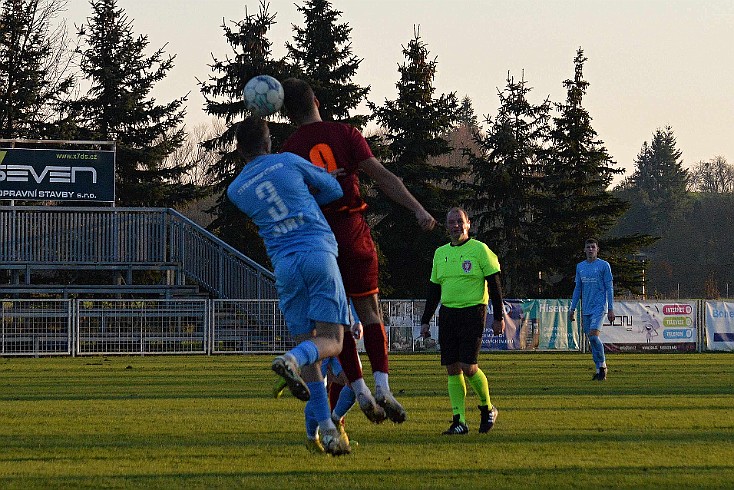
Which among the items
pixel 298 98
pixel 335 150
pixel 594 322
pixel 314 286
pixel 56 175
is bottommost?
pixel 594 322

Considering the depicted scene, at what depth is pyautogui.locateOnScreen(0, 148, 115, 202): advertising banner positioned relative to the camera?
34.0 m

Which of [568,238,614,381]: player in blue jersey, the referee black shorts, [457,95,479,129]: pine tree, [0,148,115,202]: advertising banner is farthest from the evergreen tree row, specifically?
[457,95,479,129]: pine tree

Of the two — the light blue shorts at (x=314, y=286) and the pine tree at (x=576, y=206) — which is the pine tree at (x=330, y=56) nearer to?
the pine tree at (x=576, y=206)

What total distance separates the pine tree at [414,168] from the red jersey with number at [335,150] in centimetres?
3624

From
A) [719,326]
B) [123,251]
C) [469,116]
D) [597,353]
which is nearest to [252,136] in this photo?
[597,353]

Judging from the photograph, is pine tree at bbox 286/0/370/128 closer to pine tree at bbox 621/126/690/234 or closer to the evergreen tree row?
the evergreen tree row

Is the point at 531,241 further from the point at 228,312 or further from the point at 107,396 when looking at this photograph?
the point at 107,396

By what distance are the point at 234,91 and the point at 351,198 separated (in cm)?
3626

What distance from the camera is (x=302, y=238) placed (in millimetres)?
8203

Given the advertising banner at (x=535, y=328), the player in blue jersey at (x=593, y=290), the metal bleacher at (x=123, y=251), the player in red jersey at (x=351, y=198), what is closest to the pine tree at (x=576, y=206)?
the advertising banner at (x=535, y=328)

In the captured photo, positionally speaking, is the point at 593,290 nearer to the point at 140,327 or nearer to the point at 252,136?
the point at 140,327

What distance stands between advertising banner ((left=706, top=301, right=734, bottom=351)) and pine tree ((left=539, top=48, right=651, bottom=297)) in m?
13.8

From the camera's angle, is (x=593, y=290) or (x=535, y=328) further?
(x=535, y=328)

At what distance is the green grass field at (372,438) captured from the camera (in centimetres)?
775
